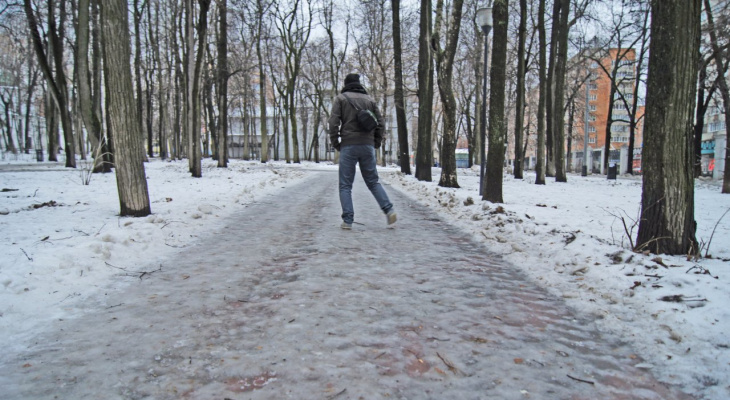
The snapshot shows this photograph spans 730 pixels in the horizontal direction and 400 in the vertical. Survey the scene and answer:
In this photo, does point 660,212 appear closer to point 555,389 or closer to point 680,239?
point 680,239

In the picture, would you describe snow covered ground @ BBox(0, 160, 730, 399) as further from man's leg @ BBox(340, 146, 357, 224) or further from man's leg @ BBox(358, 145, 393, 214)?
man's leg @ BBox(340, 146, 357, 224)

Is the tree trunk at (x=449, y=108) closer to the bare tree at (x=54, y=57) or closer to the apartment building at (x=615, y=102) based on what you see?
the apartment building at (x=615, y=102)

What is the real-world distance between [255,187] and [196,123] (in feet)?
17.9

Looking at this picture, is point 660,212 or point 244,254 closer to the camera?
point 660,212

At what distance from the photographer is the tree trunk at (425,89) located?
14971mm

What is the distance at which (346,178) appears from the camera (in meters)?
6.00

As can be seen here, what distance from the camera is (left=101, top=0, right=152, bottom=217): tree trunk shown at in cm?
591

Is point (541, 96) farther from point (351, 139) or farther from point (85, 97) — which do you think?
point (85, 97)

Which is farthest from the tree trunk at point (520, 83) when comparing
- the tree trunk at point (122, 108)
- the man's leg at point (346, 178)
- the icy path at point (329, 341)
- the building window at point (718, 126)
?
the building window at point (718, 126)

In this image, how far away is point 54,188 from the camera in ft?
32.3

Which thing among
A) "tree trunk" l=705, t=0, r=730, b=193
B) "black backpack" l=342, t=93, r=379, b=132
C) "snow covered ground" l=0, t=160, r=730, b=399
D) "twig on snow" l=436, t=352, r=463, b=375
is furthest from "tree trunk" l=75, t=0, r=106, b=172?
"tree trunk" l=705, t=0, r=730, b=193

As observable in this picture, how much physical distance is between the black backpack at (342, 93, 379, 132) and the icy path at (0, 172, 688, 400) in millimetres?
2476

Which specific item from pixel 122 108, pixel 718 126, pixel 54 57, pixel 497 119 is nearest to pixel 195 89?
pixel 54 57

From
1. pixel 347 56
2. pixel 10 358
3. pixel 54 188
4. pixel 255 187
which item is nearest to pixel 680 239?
pixel 10 358
